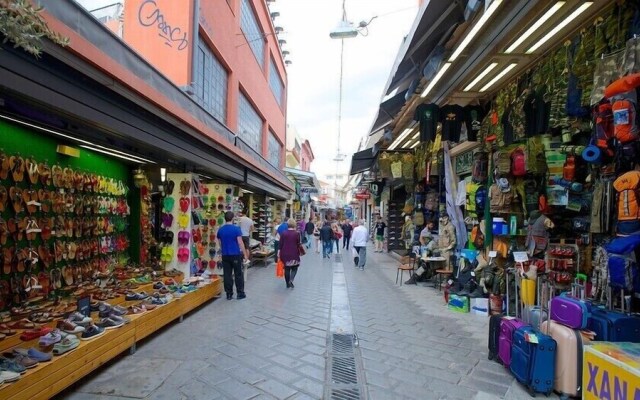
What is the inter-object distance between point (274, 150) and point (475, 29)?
63.6 feet

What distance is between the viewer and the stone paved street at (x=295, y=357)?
3498 millimetres

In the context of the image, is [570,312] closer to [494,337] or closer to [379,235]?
[494,337]

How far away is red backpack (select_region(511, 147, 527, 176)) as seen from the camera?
5781mm

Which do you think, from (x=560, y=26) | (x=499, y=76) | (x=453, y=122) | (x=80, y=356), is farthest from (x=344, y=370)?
(x=453, y=122)

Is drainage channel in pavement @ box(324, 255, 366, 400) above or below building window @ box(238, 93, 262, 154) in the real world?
below

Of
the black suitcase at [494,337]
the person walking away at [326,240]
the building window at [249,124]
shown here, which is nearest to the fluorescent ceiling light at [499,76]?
the black suitcase at [494,337]

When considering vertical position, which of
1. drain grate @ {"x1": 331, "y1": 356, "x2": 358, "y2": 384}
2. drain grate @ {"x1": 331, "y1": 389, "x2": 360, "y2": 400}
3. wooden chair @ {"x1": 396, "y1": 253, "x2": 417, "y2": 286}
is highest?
wooden chair @ {"x1": 396, "y1": 253, "x2": 417, "y2": 286}

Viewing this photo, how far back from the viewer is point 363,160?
14086 mm

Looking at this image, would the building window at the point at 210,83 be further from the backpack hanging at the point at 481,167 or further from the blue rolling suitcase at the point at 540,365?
the blue rolling suitcase at the point at 540,365

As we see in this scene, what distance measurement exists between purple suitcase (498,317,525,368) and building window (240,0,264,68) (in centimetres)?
1378

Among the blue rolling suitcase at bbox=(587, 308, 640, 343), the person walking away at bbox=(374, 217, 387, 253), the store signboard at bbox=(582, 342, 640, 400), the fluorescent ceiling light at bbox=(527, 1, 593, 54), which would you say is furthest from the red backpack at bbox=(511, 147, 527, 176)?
the person walking away at bbox=(374, 217, 387, 253)

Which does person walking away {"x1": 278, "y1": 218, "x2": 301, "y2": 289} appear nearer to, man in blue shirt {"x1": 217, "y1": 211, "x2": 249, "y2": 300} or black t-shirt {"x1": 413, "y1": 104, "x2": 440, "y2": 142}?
man in blue shirt {"x1": 217, "y1": 211, "x2": 249, "y2": 300}

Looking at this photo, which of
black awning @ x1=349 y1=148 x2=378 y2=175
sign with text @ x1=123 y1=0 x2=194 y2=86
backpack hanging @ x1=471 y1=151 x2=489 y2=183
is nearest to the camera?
backpack hanging @ x1=471 y1=151 x2=489 y2=183

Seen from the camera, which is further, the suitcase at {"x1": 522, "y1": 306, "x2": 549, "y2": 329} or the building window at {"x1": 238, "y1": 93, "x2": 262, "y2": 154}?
the building window at {"x1": 238, "y1": 93, "x2": 262, "y2": 154}
